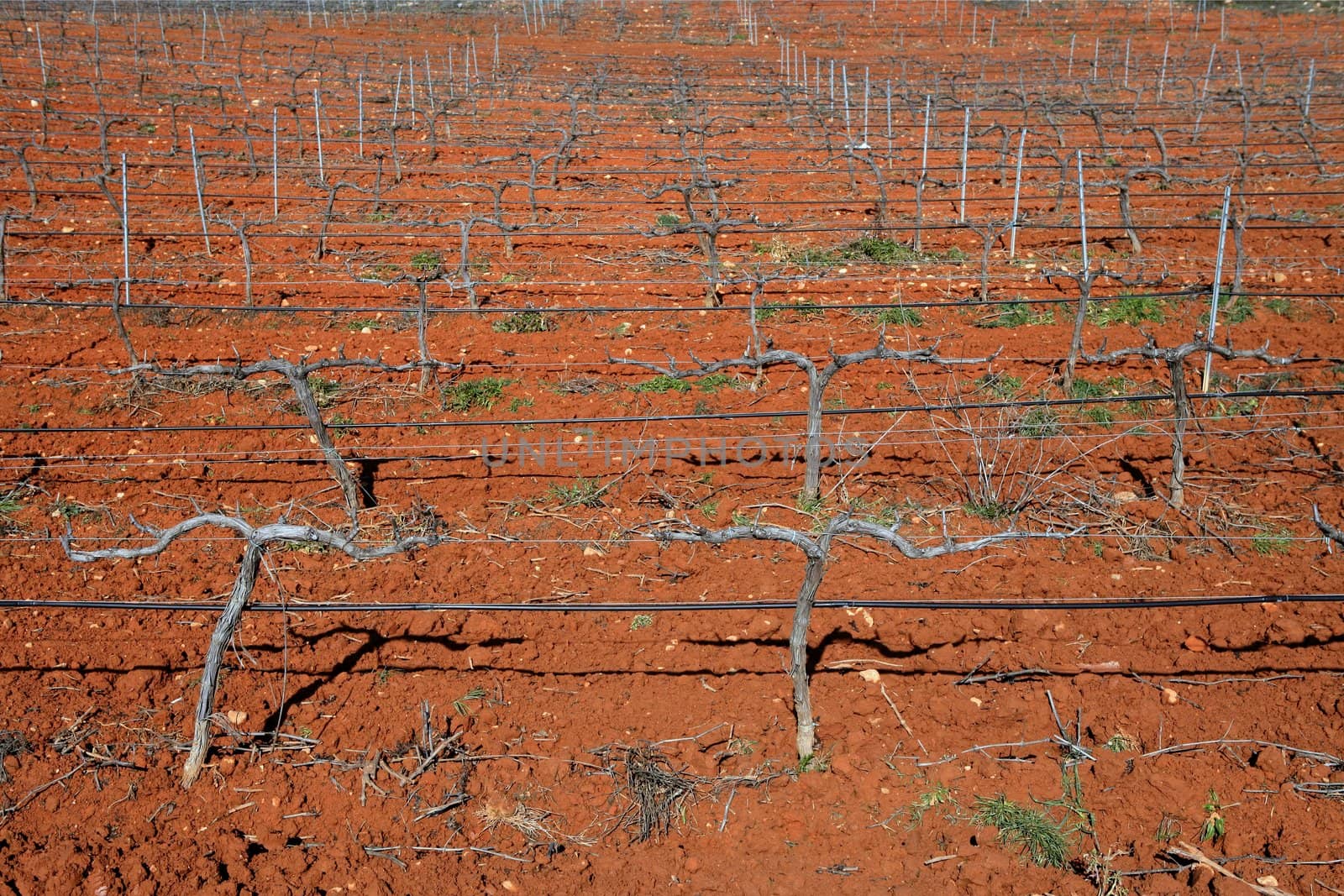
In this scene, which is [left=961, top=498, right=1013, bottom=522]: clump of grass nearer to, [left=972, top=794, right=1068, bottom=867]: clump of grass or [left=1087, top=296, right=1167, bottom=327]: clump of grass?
[left=972, top=794, right=1068, bottom=867]: clump of grass

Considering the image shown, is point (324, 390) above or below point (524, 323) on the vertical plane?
below

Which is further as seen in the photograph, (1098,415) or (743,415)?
(1098,415)

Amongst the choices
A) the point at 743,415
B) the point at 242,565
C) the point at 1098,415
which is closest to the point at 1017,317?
the point at 1098,415

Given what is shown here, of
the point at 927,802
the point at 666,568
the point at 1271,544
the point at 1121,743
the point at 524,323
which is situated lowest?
the point at 927,802

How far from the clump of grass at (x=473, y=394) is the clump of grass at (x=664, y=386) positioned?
970 mm

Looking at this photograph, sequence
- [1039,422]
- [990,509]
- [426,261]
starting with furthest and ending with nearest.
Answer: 1. [426,261]
2. [1039,422]
3. [990,509]

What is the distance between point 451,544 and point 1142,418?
15.6ft

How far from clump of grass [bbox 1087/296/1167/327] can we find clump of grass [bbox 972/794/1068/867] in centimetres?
603

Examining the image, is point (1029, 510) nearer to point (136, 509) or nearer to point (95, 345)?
point (136, 509)

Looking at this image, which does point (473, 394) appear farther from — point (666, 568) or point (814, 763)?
point (814, 763)

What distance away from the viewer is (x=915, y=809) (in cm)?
423

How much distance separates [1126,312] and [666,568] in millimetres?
5733

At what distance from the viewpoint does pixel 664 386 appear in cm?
800

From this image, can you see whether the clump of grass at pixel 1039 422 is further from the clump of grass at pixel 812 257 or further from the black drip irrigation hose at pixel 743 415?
the clump of grass at pixel 812 257
